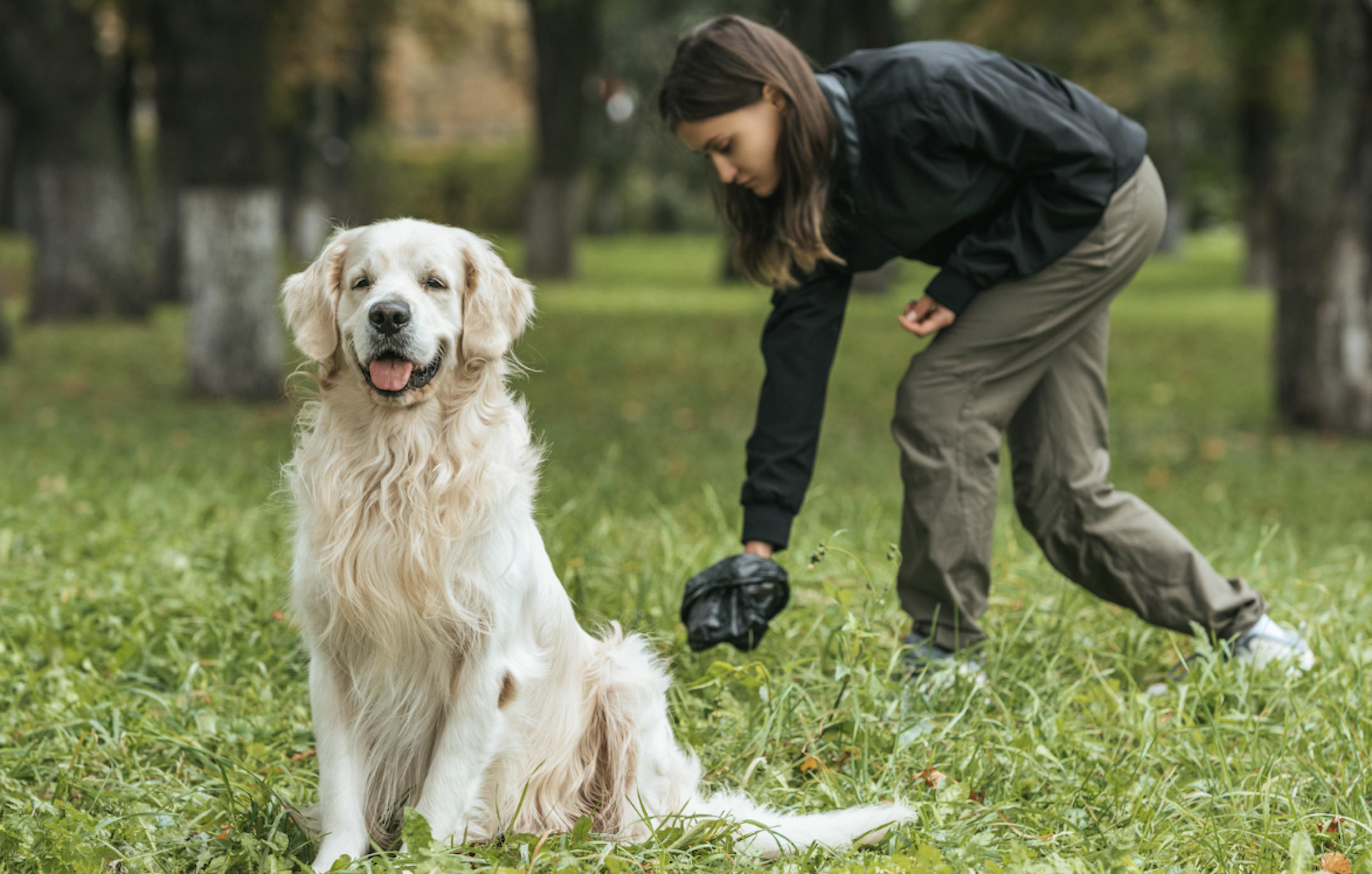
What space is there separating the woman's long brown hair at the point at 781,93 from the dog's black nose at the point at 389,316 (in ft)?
3.34

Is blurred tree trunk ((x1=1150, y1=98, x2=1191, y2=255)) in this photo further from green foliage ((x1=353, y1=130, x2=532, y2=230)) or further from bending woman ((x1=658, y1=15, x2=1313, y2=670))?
bending woman ((x1=658, y1=15, x2=1313, y2=670))

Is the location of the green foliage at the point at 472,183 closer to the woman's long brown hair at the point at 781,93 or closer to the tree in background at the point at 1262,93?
the tree in background at the point at 1262,93

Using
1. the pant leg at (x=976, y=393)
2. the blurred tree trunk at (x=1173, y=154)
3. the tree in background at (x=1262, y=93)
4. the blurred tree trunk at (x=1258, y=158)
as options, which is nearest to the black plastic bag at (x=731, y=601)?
the pant leg at (x=976, y=393)

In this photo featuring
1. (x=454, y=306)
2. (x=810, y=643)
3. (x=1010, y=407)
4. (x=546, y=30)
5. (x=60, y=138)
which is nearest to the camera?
(x=454, y=306)

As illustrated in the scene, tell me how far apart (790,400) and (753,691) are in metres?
0.77

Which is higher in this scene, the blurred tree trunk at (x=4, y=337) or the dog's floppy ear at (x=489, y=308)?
the dog's floppy ear at (x=489, y=308)

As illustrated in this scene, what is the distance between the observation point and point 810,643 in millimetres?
3664

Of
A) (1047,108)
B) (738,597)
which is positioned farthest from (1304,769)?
(1047,108)

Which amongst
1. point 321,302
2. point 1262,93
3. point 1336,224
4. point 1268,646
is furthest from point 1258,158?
point 321,302

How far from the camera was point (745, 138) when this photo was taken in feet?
10.3

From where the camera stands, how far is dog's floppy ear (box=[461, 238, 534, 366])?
2584 mm

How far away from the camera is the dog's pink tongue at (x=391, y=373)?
2.47 meters

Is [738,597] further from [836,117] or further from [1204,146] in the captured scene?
[1204,146]

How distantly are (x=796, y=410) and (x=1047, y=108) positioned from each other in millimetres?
1013
